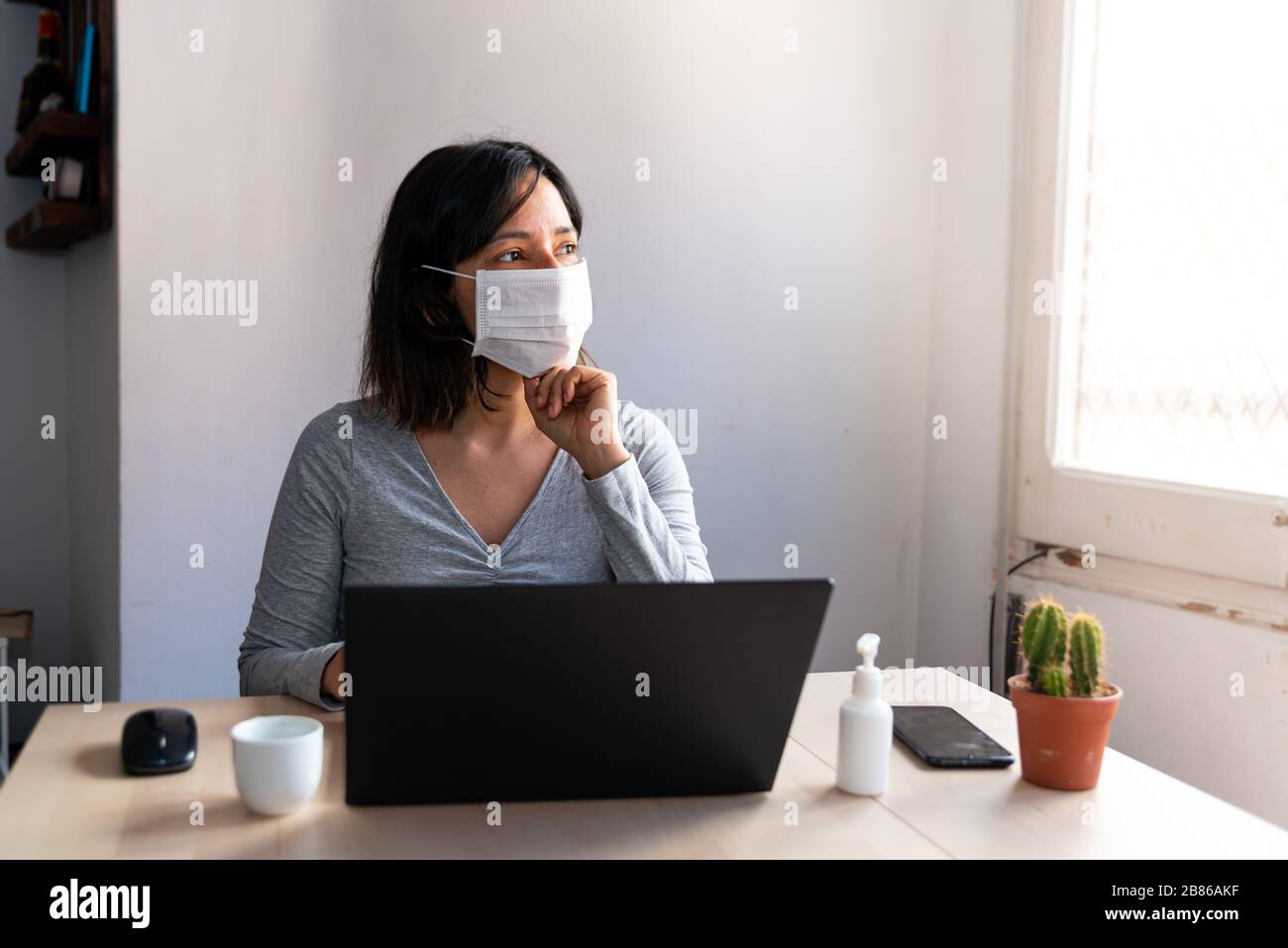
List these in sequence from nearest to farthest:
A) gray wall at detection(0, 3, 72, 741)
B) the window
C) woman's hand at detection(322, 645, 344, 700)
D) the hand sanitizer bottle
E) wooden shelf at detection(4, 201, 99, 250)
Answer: the hand sanitizer bottle, woman's hand at detection(322, 645, 344, 700), the window, wooden shelf at detection(4, 201, 99, 250), gray wall at detection(0, 3, 72, 741)

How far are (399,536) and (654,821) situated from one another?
74cm

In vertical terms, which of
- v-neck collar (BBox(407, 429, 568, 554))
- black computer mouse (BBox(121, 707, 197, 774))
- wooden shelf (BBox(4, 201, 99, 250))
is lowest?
black computer mouse (BBox(121, 707, 197, 774))

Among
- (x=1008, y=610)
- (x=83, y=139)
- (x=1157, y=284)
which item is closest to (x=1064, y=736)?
(x=1157, y=284)

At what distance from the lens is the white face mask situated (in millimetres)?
1697

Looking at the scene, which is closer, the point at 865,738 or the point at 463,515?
the point at 865,738

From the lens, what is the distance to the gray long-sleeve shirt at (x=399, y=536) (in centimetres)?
159

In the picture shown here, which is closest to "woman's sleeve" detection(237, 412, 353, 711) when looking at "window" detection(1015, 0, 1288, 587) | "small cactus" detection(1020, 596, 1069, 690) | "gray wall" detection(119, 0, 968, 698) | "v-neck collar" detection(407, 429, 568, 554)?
"v-neck collar" detection(407, 429, 568, 554)

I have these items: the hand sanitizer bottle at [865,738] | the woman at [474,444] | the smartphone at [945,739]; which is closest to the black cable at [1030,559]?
the woman at [474,444]

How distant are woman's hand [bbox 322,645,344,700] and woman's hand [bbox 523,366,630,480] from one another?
0.44 meters

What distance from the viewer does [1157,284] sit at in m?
2.17

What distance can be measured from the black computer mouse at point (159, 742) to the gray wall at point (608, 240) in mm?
1122

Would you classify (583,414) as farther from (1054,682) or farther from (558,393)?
(1054,682)

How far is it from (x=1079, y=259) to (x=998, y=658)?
0.87m

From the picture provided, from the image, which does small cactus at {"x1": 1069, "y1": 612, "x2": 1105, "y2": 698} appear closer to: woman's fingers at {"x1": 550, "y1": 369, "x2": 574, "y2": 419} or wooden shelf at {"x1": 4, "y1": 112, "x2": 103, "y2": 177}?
woman's fingers at {"x1": 550, "y1": 369, "x2": 574, "y2": 419}
